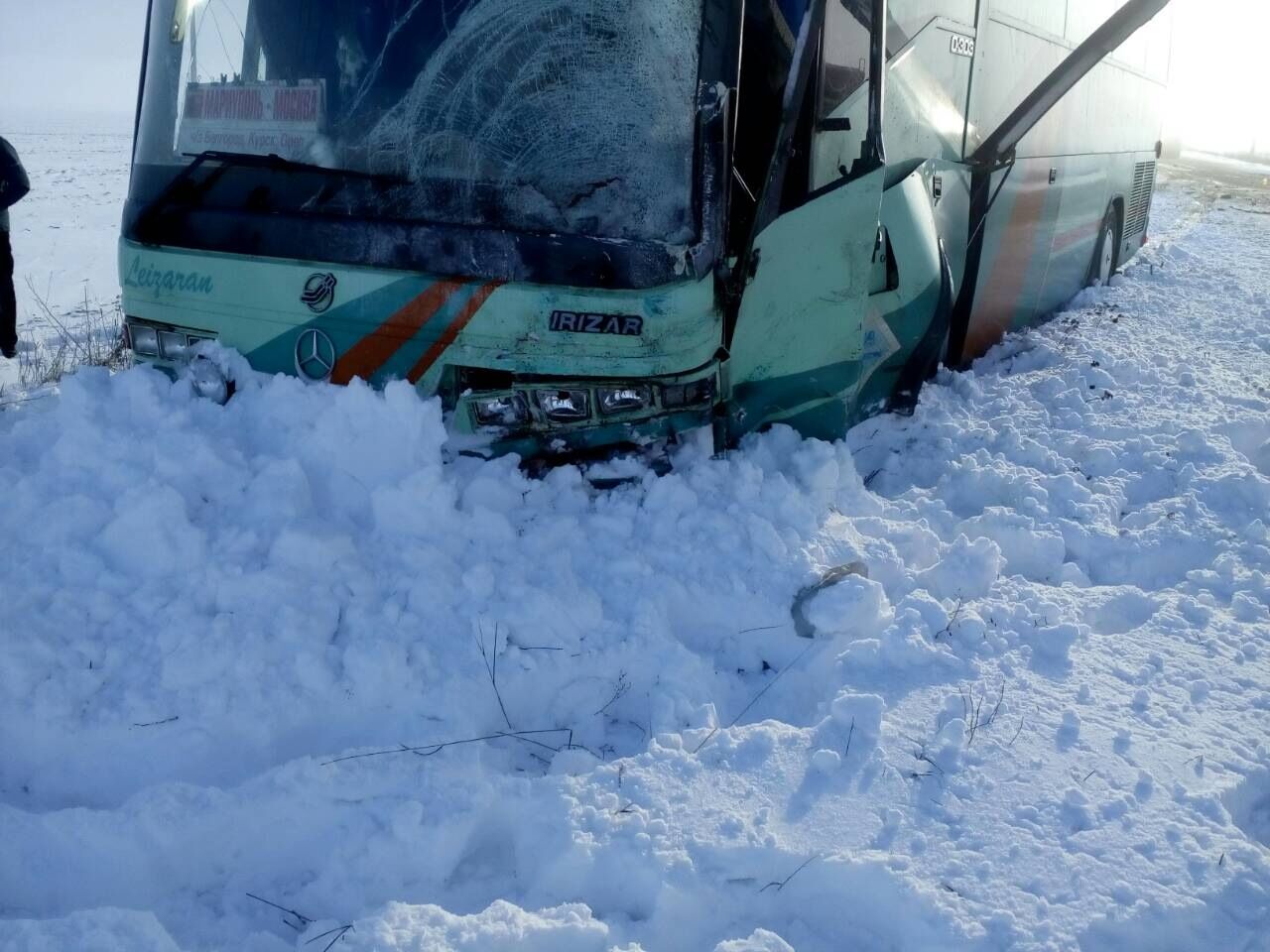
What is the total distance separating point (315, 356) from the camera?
12.6 feet

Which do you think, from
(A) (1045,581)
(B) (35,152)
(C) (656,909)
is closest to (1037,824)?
(C) (656,909)

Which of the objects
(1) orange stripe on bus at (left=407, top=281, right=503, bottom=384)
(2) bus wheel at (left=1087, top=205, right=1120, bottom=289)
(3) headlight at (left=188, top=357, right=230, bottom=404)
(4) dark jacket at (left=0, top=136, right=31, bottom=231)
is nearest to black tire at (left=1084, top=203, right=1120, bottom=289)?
(2) bus wheel at (left=1087, top=205, right=1120, bottom=289)

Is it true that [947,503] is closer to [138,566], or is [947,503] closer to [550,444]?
[550,444]

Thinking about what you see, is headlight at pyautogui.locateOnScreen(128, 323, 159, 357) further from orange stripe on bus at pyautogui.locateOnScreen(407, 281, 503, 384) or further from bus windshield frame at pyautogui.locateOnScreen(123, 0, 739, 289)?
orange stripe on bus at pyautogui.locateOnScreen(407, 281, 503, 384)

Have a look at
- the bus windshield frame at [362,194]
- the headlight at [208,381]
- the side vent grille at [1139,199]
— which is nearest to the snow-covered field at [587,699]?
the headlight at [208,381]

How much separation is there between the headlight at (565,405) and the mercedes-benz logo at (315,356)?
81 centimetres

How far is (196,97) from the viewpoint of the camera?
409 centimetres

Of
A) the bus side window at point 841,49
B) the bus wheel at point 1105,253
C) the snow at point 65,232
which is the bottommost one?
the snow at point 65,232

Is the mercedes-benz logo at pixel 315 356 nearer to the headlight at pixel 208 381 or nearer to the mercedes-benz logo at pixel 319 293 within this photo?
the mercedes-benz logo at pixel 319 293

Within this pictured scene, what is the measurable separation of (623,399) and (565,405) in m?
0.22

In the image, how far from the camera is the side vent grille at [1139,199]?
1040 cm

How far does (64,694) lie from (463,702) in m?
1.10

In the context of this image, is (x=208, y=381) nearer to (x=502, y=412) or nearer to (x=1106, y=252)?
(x=502, y=412)

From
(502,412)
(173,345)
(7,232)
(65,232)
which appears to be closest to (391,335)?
(502,412)
